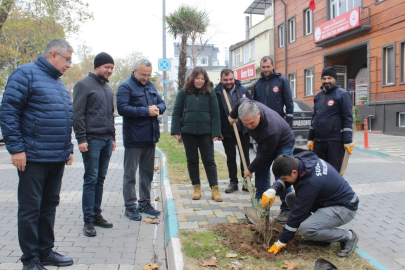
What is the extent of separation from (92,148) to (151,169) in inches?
38.9

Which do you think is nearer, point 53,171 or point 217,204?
point 53,171

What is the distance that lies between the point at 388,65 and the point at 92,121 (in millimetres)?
15055

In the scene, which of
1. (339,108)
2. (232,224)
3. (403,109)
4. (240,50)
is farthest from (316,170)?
(240,50)

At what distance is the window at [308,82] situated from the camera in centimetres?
2211

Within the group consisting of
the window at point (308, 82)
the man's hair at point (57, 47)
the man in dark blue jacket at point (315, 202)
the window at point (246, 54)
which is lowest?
the man in dark blue jacket at point (315, 202)

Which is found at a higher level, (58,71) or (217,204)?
(58,71)

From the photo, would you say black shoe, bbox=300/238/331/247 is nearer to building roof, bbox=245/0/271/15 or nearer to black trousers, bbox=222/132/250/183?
black trousers, bbox=222/132/250/183

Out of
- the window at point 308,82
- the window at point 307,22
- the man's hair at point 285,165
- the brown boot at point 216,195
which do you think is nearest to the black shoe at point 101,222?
the brown boot at point 216,195

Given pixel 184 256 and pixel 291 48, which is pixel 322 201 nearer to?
pixel 184 256

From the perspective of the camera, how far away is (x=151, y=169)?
491 cm

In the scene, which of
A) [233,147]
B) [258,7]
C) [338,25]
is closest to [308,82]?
[338,25]

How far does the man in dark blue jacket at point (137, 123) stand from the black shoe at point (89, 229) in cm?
64

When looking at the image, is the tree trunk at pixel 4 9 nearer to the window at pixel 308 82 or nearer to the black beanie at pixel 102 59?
the black beanie at pixel 102 59

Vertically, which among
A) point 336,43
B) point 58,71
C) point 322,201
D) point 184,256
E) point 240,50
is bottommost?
point 184,256
